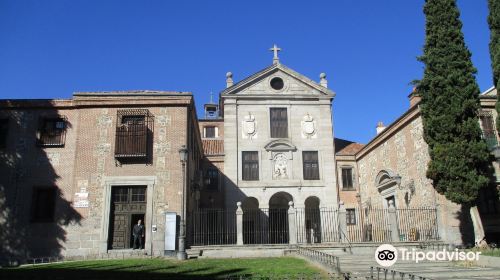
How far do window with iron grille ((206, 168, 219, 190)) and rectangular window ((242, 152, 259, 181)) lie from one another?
3045 mm

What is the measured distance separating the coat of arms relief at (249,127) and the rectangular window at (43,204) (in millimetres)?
14842

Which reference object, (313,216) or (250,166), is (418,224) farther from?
(250,166)

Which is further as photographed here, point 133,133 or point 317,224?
point 317,224

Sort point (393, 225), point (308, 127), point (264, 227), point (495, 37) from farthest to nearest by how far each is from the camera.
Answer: point (308, 127)
point (264, 227)
point (393, 225)
point (495, 37)

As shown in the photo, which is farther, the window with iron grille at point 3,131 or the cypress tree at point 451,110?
the window with iron grille at point 3,131

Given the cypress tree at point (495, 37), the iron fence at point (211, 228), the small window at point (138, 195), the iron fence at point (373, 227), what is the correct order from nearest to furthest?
the cypress tree at point (495, 37)
the small window at point (138, 195)
the iron fence at point (211, 228)
the iron fence at point (373, 227)

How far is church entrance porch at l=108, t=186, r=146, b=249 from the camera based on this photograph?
18.2 metres

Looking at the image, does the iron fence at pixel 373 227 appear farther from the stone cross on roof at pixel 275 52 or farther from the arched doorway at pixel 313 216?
the stone cross on roof at pixel 275 52

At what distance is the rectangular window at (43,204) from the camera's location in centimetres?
1827

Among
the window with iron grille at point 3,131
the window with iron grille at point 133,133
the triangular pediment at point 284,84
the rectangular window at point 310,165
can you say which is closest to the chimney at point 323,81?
the triangular pediment at point 284,84

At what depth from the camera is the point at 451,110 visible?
18516 mm

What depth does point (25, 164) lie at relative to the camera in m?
18.9

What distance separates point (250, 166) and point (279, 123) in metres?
3.99

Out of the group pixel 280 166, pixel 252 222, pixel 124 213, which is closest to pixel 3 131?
pixel 124 213
